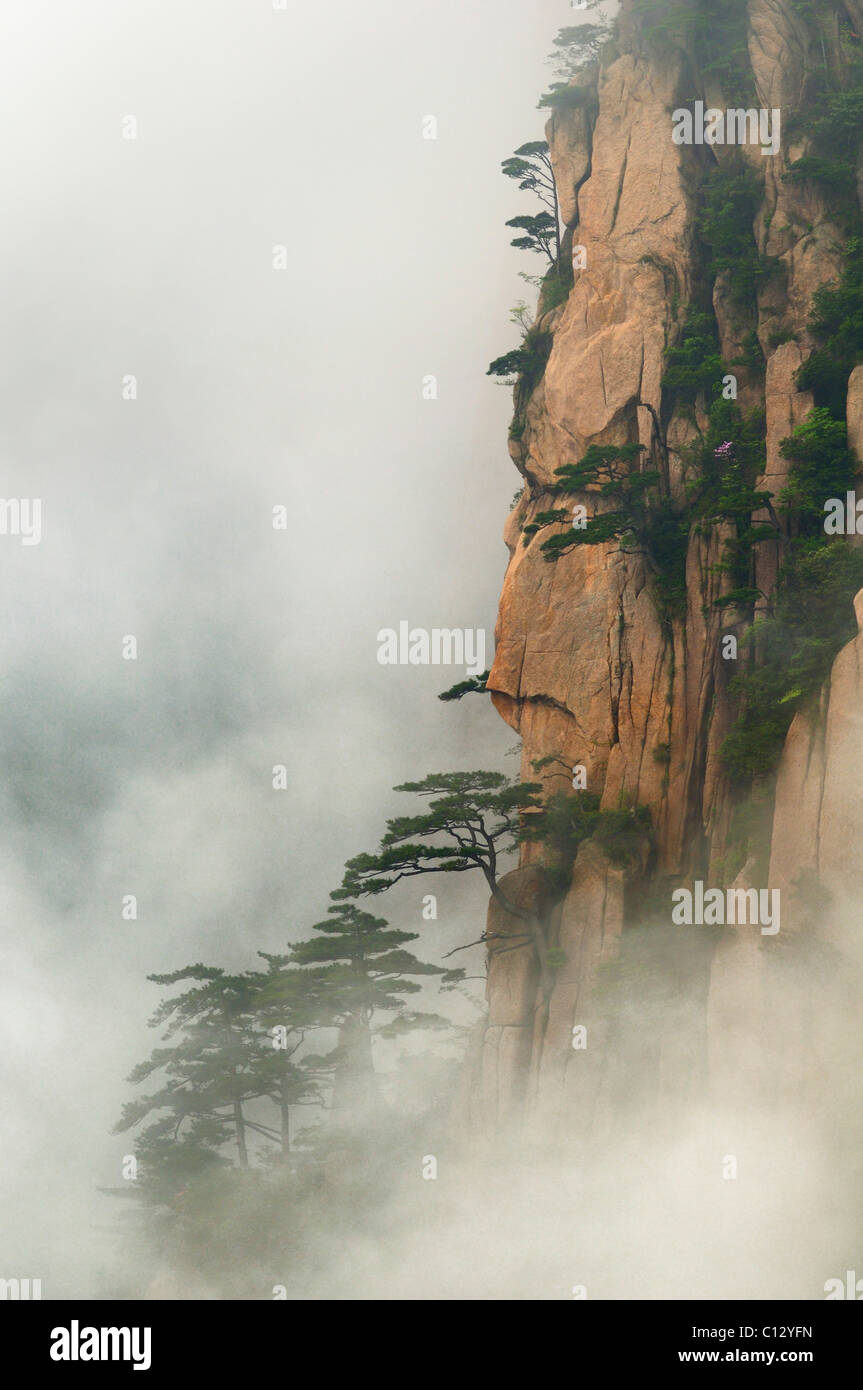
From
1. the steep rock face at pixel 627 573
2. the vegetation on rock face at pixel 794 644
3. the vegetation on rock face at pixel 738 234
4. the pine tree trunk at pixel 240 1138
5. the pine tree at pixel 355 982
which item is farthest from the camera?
the pine tree trunk at pixel 240 1138

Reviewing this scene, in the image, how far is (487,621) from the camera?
44312 millimetres

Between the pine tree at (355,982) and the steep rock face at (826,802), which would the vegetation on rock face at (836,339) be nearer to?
the steep rock face at (826,802)

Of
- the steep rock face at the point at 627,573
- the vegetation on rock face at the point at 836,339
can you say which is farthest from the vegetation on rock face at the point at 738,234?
the vegetation on rock face at the point at 836,339

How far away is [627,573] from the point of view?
80.8 ft

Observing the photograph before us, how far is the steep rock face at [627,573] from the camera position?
22.3m

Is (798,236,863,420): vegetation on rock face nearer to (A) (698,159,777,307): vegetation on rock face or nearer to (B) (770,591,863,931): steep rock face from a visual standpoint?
(A) (698,159,777,307): vegetation on rock face

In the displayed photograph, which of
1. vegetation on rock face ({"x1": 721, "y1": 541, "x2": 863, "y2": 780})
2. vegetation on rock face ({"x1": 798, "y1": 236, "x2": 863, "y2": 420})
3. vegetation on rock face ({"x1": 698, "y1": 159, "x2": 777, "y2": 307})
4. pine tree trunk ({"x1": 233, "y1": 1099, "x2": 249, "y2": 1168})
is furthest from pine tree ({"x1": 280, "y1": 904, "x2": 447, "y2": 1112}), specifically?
vegetation on rock face ({"x1": 698, "y1": 159, "x2": 777, "y2": 307})

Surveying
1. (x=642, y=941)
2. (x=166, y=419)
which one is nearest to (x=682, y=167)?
(x=642, y=941)

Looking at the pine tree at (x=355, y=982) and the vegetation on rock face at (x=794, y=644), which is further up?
the vegetation on rock face at (x=794, y=644)

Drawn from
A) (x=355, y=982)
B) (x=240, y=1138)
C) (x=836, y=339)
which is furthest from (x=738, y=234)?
(x=240, y=1138)

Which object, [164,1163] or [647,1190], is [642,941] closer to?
[647,1190]

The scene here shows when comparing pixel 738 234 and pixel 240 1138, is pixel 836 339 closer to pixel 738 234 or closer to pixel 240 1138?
pixel 738 234

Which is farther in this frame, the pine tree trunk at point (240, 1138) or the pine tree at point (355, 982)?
the pine tree trunk at point (240, 1138)

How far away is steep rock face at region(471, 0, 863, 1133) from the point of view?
22.3 meters
